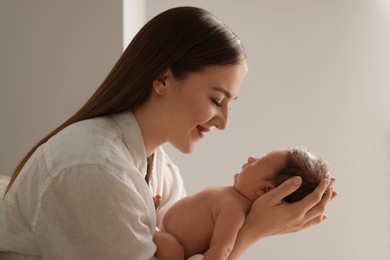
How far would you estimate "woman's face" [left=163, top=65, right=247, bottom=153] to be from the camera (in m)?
1.52

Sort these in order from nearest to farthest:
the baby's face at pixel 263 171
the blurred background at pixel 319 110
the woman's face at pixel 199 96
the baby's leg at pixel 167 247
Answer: the baby's leg at pixel 167 247, the woman's face at pixel 199 96, the baby's face at pixel 263 171, the blurred background at pixel 319 110

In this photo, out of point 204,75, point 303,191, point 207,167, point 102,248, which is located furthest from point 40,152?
point 207,167

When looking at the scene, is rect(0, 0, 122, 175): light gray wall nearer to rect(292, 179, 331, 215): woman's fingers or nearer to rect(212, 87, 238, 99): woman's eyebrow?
rect(212, 87, 238, 99): woman's eyebrow

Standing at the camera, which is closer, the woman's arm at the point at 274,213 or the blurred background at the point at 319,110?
the woman's arm at the point at 274,213

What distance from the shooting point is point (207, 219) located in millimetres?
1571

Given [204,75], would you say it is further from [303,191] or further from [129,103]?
[303,191]

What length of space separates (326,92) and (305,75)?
152mm

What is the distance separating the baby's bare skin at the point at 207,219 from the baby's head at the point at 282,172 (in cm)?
5

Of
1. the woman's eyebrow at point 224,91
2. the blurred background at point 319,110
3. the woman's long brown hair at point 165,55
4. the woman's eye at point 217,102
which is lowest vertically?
the blurred background at point 319,110

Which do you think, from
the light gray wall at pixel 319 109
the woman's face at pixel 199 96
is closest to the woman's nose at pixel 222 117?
the woman's face at pixel 199 96

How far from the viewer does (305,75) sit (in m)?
2.93

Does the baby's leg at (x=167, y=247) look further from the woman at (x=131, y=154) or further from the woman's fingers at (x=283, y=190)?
the woman's fingers at (x=283, y=190)

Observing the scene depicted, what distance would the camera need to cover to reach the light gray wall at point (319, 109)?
9.52ft

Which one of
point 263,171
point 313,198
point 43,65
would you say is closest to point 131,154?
point 263,171
